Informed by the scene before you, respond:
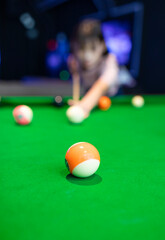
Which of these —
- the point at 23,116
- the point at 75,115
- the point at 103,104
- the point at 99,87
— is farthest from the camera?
the point at 103,104

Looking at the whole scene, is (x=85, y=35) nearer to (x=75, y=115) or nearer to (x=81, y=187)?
(x=75, y=115)

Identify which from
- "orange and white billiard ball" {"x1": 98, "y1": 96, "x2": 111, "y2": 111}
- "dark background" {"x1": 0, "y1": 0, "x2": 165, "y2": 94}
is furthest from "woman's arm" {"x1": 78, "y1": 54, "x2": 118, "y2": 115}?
"dark background" {"x1": 0, "y1": 0, "x2": 165, "y2": 94}

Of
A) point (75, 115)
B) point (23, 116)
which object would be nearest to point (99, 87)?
point (75, 115)

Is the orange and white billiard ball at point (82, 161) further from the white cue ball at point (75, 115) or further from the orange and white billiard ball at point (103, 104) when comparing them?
the orange and white billiard ball at point (103, 104)

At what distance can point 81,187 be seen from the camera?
94cm

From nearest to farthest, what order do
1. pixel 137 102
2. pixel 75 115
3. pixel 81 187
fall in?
pixel 81 187 < pixel 75 115 < pixel 137 102

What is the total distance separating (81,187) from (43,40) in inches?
440

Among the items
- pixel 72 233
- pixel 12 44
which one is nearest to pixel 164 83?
pixel 72 233

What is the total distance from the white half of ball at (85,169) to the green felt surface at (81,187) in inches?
0.9

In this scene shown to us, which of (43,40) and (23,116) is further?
(43,40)

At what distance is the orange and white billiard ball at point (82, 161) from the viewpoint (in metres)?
1.02

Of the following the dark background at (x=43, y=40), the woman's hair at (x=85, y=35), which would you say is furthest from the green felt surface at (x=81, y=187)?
the dark background at (x=43, y=40)

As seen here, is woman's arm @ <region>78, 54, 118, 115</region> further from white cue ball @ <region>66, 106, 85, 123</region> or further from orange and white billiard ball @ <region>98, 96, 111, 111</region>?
white cue ball @ <region>66, 106, 85, 123</region>

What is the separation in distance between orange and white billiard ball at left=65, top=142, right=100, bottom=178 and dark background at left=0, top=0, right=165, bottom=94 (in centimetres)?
515
